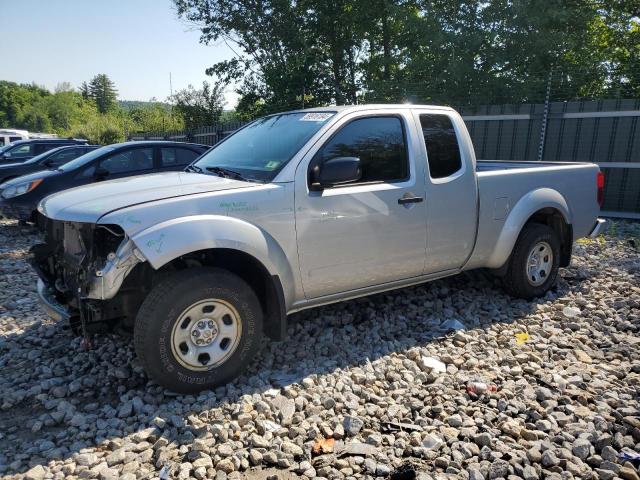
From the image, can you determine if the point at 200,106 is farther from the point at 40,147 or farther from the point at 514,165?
the point at 514,165

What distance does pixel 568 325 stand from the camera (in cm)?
455

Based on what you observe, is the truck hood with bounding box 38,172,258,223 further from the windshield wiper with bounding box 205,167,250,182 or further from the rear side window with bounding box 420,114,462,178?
the rear side window with bounding box 420,114,462,178

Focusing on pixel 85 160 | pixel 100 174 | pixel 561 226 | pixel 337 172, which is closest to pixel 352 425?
pixel 337 172

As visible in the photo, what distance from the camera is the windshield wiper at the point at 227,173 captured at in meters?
3.74

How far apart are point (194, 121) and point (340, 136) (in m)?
23.5

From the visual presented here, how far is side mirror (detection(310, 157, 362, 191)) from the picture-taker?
11.6 ft

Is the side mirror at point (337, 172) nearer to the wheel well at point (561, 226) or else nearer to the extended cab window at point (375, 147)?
the extended cab window at point (375, 147)

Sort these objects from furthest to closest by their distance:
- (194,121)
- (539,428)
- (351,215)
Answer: (194,121), (351,215), (539,428)

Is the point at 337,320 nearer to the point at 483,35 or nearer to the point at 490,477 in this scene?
the point at 490,477

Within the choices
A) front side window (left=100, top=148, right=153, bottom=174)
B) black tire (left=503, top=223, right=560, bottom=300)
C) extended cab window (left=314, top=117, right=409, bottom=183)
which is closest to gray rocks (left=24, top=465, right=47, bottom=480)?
extended cab window (left=314, top=117, right=409, bottom=183)

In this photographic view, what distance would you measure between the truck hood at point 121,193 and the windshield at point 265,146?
0.23 m

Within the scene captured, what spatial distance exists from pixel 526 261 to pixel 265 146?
2.98 m

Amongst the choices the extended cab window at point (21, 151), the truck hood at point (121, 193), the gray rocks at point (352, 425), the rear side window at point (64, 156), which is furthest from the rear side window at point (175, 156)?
the extended cab window at point (21, 151)

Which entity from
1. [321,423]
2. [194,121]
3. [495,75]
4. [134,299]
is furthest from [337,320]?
[194,121]
